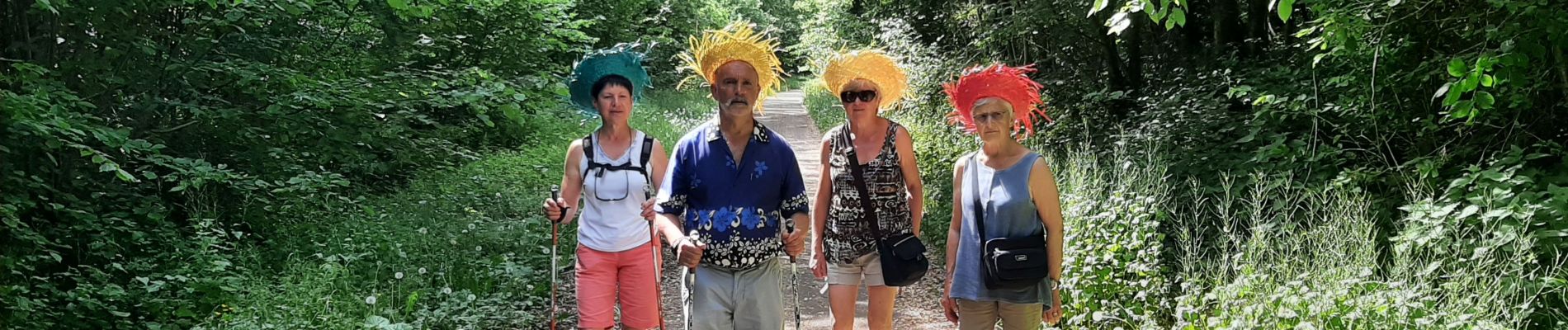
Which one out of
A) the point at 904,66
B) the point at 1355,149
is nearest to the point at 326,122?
the point at 1355,149

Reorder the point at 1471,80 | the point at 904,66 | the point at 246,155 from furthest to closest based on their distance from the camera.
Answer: the point at 904,66, the point at 246,155, the point at 1471,80

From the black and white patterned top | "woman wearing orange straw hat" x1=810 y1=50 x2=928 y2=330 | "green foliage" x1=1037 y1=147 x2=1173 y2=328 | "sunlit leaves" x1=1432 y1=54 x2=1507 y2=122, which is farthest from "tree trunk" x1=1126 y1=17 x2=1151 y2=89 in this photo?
the black and white patterned top

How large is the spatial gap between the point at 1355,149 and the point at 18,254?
783 cm

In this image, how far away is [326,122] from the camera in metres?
7.70

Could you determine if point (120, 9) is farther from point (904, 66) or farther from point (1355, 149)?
point (904, 66)

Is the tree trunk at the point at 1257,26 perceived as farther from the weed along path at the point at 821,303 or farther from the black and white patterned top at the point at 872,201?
the black and white patterned top at the point at 872,201

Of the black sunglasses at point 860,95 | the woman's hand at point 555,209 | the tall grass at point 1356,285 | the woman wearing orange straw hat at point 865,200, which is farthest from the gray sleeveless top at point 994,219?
the woman's hand at point 555,209

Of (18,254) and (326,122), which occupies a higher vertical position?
(326,122)

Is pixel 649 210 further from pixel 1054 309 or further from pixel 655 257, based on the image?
pixel 1054 309

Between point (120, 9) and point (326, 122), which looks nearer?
point (120, 9)

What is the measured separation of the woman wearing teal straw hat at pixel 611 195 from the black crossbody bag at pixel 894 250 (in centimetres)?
89

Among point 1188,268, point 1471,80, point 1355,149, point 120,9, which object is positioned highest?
point 120,9

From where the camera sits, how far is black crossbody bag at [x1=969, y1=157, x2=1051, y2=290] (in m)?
3.60

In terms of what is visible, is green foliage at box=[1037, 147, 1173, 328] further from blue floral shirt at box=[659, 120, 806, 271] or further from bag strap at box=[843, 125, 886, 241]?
blue floral shirt at box=[659, 120, 806, 271]
